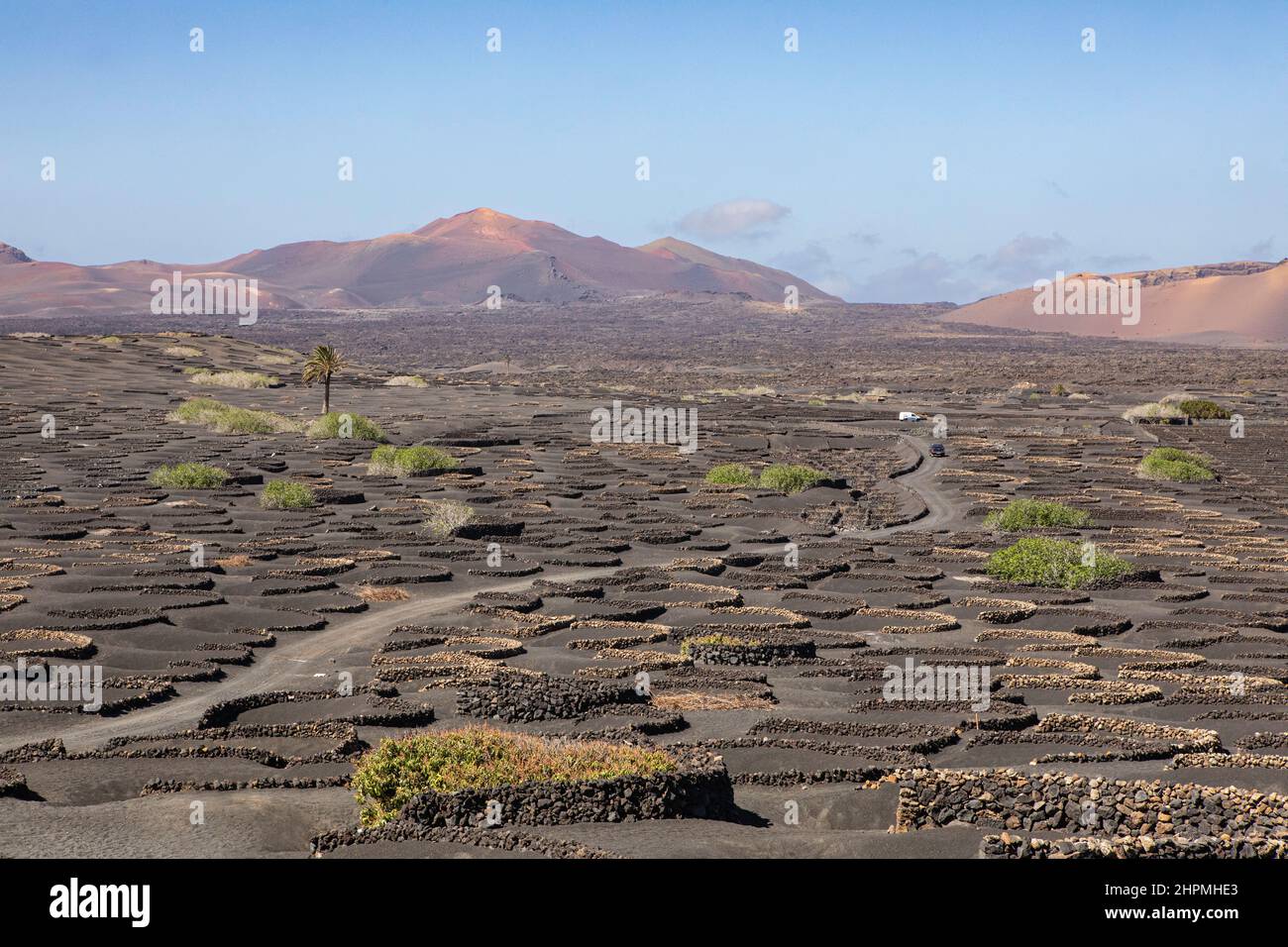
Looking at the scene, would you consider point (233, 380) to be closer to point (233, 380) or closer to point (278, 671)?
point (233, 380)

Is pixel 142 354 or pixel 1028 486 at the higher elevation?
pixel 142 354

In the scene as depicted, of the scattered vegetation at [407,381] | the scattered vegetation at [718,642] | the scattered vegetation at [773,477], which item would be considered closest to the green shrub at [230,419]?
the scattered vegetation at [773,477]

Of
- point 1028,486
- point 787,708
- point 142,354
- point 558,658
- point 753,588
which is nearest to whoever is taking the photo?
point 787,708

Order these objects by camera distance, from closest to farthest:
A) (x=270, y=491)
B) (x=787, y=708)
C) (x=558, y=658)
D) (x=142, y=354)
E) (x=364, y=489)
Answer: (x=787, y=708) < (x=558, y=658) < (x=270, y=491) < (x=364, y=489) < (x=142, y=354)
